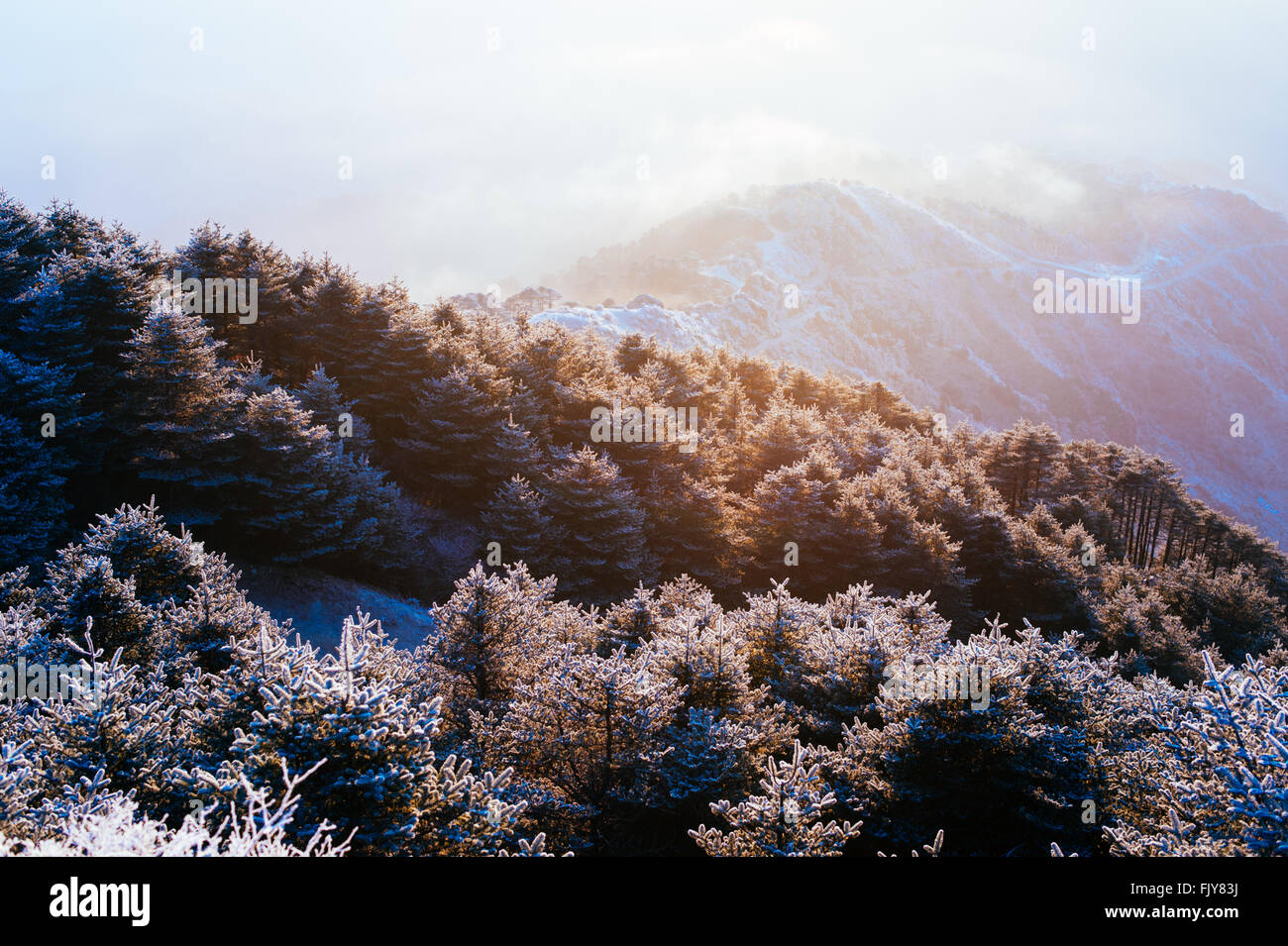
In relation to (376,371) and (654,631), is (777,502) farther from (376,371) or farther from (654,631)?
(376,371)

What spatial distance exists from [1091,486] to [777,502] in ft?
144

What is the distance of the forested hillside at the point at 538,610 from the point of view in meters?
8.64

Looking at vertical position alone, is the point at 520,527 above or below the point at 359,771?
above

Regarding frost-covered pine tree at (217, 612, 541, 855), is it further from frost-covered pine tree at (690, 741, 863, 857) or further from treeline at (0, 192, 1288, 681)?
treeline at (0, 192, 1288, 681)

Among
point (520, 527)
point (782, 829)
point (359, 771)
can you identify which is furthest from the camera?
point (520, 527)

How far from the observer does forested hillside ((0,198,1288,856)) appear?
8641 mm

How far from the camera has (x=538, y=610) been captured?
755 inches
